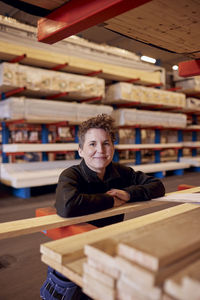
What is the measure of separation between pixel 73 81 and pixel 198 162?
456 centimetres

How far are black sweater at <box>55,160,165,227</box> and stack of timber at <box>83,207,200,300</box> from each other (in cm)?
59

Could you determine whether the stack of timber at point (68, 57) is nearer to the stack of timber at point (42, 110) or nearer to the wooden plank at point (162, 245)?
the stack of timber at point (42, 110)

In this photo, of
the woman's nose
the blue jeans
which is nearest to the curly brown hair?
the woman's nose

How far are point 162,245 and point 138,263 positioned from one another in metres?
0.09

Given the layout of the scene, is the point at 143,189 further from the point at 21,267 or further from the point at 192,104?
the point at 192,104

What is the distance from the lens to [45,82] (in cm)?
513

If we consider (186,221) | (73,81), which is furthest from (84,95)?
(186,221)

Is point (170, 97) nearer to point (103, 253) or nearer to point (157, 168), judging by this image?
point (157, 168)

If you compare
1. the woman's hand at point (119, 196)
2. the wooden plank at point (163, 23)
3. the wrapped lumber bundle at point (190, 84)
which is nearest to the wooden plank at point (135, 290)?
the woman's hand at point (119, 196)

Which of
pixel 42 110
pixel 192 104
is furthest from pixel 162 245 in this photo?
pixel 192 104

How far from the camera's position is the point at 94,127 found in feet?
5.46

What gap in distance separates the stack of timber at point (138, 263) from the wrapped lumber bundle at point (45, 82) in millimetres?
4369

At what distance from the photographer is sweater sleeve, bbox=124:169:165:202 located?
1.67 meters

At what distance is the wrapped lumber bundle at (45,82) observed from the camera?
465cm
